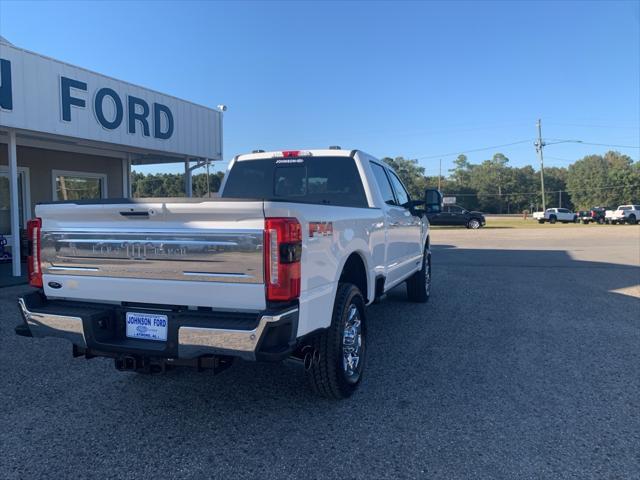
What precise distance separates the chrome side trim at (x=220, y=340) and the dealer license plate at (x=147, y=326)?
0.60ft

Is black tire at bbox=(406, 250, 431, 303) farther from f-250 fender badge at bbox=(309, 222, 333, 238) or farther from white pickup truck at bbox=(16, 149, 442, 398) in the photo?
f-250 fender badge at bbox=(309, 222, 333, 238)

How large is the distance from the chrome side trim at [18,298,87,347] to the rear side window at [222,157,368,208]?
2554 millimetres

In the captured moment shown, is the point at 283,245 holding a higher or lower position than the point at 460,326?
higher

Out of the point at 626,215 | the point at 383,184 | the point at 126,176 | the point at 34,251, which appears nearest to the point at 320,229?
the point at 34,251

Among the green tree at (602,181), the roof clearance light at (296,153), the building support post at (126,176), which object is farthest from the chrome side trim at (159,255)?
the green tree at (602,181)

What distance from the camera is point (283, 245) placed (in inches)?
118

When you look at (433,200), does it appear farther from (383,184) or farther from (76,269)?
(76,269)

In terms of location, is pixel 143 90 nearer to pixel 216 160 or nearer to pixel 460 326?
pixel 216 160

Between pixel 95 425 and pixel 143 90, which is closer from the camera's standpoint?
pixel 95 425

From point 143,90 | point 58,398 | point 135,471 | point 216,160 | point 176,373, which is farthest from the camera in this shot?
point 216,160

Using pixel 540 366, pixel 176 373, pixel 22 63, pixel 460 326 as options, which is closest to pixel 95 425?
pixel 176 373

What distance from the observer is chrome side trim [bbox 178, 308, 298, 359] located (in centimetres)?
293

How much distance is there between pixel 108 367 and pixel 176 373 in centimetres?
76

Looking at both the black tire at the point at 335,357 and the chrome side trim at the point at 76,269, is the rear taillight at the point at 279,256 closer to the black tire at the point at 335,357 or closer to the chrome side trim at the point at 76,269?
the black tire at the point at 335,357
